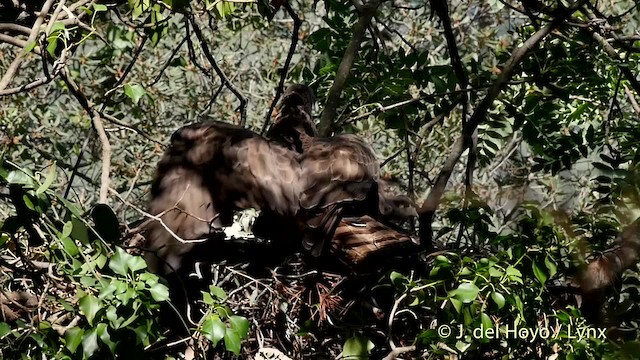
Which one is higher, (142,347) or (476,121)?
(476,121)

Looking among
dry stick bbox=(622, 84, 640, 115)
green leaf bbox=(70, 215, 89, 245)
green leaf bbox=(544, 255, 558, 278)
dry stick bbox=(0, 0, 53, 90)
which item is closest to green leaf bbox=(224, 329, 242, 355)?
green leaf bbox=(70, 215, 89, 245)

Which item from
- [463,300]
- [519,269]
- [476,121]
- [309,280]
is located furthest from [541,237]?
[309,280]

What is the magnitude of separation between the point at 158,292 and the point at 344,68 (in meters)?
1.99

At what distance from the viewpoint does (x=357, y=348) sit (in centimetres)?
289

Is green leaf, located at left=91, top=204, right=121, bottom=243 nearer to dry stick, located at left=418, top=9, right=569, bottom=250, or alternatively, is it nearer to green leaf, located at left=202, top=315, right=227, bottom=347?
green leaf, located at left=202, top=315, right=227, bottom=347

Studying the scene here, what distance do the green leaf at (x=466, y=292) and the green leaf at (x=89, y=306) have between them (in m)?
1.01

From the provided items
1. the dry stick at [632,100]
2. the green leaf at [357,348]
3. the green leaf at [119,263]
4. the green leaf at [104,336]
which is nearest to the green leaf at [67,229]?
the green leaf at [119,263]

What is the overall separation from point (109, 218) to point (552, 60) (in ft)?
7.17

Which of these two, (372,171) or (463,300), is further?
(372,171)

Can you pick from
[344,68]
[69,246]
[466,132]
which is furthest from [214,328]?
[344,68]

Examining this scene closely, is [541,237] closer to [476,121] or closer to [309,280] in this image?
[476,121]

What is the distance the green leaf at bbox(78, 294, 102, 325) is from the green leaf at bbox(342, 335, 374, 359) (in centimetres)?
97

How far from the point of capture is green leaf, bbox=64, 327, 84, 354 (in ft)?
7.38

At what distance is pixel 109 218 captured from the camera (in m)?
2.34
